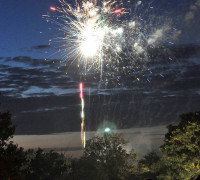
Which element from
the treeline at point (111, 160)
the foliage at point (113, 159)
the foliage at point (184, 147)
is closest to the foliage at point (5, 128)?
the treeline at point (111, 160)

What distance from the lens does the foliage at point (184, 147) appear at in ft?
135

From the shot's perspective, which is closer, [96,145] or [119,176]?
[119,176]

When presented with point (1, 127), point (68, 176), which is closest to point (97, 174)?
point (68, 176)

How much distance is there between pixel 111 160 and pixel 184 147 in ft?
82.8

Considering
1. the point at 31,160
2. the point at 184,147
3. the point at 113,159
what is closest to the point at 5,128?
the point at 184,147

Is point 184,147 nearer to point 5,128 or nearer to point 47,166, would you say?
point 5,128

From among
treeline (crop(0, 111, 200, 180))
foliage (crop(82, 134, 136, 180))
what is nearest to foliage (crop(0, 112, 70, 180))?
treeline (crop(0, 111, 200, 180))

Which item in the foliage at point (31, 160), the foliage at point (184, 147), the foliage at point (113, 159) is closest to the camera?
the foliage at point (31, 160)

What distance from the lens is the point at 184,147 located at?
43031 mm

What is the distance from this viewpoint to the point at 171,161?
4491 centimetres

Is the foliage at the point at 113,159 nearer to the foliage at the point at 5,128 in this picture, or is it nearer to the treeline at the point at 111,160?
the treeline at the point at 111,160

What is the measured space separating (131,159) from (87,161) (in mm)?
11714

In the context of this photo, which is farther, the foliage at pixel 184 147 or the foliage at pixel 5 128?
the foliage at pixel 184 147

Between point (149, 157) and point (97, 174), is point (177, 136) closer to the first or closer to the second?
point (97, 174)
